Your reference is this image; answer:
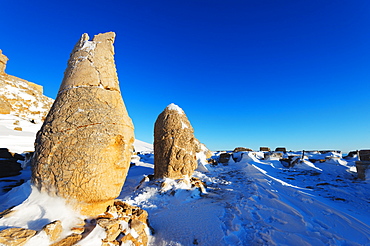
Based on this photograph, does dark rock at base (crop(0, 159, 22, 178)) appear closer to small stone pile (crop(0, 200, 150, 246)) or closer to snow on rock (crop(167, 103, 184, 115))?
small stone pile (crop(0, 200, 150, 246))

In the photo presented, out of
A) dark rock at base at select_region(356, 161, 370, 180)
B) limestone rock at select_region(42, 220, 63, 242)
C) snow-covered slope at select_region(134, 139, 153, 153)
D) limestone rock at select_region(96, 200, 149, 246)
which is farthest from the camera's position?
snow-covered slope at select_region(134, 139, 153, 153)

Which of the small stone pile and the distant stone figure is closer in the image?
the small stone pile

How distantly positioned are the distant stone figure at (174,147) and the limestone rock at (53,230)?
4.31 metres

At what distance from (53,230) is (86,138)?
1.17 meters

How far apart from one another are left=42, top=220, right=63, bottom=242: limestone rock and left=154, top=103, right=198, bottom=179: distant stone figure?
4307mm

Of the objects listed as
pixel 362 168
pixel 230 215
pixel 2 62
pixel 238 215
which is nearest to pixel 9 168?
pixel 230 215

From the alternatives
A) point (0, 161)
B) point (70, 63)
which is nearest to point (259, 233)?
point (70, 63)

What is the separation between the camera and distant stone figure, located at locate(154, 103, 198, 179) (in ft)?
20.3

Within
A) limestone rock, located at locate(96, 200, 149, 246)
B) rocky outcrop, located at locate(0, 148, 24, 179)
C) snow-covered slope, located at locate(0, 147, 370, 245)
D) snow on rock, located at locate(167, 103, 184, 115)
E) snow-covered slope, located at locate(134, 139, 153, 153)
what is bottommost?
snow-covered slope, located at locate(0, 147, 370, 245)

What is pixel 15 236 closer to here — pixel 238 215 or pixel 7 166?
pixel 238 215

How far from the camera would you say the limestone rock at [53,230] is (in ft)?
5.98

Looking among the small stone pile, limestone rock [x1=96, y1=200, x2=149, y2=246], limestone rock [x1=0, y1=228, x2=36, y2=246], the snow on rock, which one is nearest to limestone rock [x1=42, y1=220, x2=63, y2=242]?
the small stone pile

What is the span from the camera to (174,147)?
20.5ft

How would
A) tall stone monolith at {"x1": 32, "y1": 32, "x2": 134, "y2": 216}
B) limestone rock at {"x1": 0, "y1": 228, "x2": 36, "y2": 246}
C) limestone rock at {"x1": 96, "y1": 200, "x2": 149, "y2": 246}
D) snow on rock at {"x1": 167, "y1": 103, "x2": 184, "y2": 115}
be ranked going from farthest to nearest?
snow on rock at {"x1": 167, "y1": 103, "x2": 184, "y2": 115}
tall stone monolith at {"x1": 32, "y1": 32, "x2": 134, "y2": 216}
limestone rock at {"x1": 96, "y1": 200, "x2": 149, "y2": 246}
limestone rock at {"x1": 0, "y1": 228, "x2": 36, "y2": 246}
